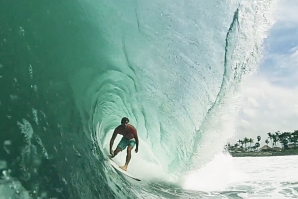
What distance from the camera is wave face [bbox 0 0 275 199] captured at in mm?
5594

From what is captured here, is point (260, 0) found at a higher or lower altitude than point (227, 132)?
higher

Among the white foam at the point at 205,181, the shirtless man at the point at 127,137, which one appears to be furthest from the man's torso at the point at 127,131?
the white foam at the point at 205,181

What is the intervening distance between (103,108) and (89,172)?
4.89 metres

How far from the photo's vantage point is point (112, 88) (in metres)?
11.3

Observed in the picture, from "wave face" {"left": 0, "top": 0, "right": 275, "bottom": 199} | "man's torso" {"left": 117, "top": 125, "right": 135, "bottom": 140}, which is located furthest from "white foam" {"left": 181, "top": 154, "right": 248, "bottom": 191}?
"man's torso" {"left": 117, "top": 125, "right": 135, "bottom": 140}

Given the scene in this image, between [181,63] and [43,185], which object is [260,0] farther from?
[43,185]

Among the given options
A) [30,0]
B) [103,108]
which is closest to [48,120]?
[30,0]

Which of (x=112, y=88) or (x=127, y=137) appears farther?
(x=112, y=88)

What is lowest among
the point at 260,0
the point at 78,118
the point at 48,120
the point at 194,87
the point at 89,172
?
the point at 89,172

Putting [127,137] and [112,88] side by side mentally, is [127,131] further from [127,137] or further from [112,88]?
[112,88]

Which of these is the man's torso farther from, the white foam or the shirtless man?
the white foam

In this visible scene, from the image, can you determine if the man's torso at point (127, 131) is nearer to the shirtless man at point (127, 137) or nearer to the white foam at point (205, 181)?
the shirtless man at point (127, 137)

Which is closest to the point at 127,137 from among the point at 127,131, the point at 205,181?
the point at 127,131

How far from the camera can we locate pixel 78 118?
7816 mm
